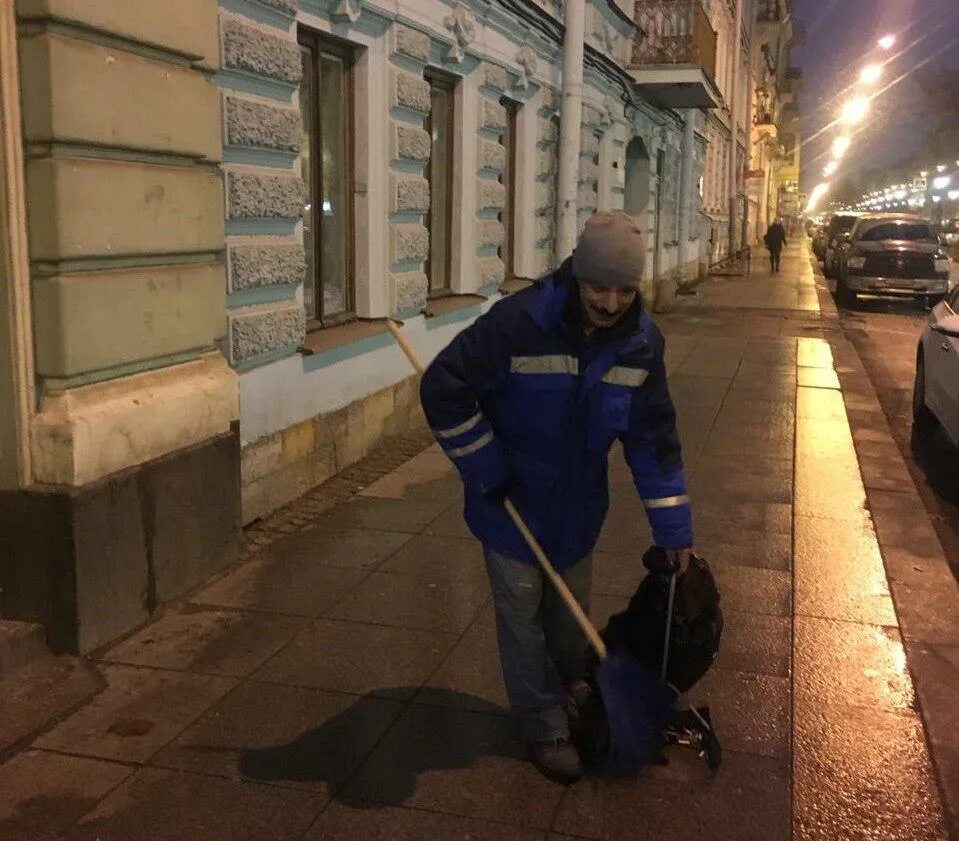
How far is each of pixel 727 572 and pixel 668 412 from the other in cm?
227

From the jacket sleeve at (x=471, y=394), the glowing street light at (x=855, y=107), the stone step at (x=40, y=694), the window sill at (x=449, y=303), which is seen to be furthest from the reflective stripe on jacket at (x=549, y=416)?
the glowing street light at (x=855, y=107)

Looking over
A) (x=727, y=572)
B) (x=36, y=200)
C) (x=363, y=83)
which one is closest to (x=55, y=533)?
(x=36, y=200)

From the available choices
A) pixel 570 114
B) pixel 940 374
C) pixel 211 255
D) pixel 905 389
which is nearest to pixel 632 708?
pixel 211 255

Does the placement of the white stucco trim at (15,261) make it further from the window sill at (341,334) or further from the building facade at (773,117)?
the building facade at (773,117)

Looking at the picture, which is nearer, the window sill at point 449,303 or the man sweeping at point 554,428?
the man sweeping at point 554,428

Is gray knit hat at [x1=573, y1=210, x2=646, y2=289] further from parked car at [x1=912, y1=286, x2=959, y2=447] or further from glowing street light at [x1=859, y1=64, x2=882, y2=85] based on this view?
glowing street light at [x1=859, y1=64, x2=882, y2=85]

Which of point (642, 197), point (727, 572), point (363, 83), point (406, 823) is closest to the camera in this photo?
point (406, 823)

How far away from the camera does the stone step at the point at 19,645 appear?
411cm

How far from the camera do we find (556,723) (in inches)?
139

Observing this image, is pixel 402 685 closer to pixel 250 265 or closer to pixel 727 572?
pixel 727 572

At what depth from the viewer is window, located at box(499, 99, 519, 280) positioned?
10992 millimetres

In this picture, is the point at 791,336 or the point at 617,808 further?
the point at 791,336

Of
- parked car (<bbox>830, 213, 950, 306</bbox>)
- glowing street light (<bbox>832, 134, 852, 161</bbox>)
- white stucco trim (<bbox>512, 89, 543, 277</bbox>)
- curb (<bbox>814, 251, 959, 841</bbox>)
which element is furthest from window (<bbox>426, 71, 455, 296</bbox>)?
glowing street light (<bbox>832, 134, 852, 161</bbox>)

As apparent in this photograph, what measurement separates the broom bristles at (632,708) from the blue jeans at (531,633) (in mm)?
187
